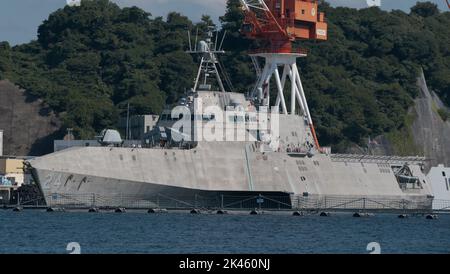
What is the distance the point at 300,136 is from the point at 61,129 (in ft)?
114

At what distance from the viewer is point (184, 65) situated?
111 meters

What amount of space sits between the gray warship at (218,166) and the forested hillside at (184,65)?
29299mm

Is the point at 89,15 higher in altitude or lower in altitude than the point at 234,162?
higher

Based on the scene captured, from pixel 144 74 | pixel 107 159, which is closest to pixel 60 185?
pixel 107 159

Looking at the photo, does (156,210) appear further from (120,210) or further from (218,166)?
(218,166)

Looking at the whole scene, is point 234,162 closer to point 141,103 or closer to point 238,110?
point 238,110

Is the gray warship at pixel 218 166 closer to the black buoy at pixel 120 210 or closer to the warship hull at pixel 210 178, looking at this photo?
the warship hull at pixel 210 178

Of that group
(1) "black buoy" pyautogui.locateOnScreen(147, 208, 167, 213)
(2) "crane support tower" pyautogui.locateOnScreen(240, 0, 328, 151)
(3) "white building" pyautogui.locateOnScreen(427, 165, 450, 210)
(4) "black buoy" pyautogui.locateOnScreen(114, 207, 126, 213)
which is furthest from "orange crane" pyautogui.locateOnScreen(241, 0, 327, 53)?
(4) "black buoy" pyautogui.locateOnScreen(114, 207, 126, 213)

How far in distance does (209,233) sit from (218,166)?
60.8 feet

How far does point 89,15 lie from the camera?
401ft

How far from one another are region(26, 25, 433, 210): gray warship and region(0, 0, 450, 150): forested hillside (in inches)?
1154

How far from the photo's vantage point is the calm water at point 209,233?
134ft

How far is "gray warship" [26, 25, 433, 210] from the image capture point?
60.4 m

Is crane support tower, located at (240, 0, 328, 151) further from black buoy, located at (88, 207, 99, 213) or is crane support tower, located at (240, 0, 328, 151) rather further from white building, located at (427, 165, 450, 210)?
black buoy, located at (88, 207, 99, 213)
